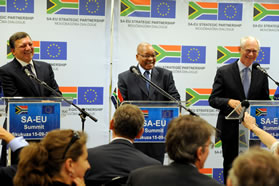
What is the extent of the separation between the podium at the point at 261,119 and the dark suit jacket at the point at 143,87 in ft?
3.53

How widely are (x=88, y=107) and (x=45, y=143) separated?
4347mm

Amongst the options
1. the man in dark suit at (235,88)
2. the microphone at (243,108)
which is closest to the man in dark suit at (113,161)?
the microphone at (243,108)

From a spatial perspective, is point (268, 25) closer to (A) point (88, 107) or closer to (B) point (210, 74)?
(B) point (210, 74)

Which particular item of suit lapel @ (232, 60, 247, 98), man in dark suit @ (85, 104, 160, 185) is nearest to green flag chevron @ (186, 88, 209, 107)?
suit lapel @ (232, 60, 247, 98)

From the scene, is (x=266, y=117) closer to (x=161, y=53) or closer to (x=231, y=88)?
(x=231, y=88)

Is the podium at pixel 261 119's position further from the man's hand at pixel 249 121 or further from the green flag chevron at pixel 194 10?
the green flag chevron at pixel 194 10

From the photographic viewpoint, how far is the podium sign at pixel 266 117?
3912 mm

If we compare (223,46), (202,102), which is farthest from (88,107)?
(223,46)

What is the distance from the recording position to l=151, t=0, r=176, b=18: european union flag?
20.8ft

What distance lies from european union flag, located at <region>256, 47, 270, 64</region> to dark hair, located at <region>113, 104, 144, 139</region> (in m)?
4.01

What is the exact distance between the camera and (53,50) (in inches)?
241

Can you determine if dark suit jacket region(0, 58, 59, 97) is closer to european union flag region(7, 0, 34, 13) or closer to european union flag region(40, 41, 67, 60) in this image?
european union flag region(40, 41, 67, 60)

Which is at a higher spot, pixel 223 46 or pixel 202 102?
pixel 223 46

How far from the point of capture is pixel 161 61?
252 inches
